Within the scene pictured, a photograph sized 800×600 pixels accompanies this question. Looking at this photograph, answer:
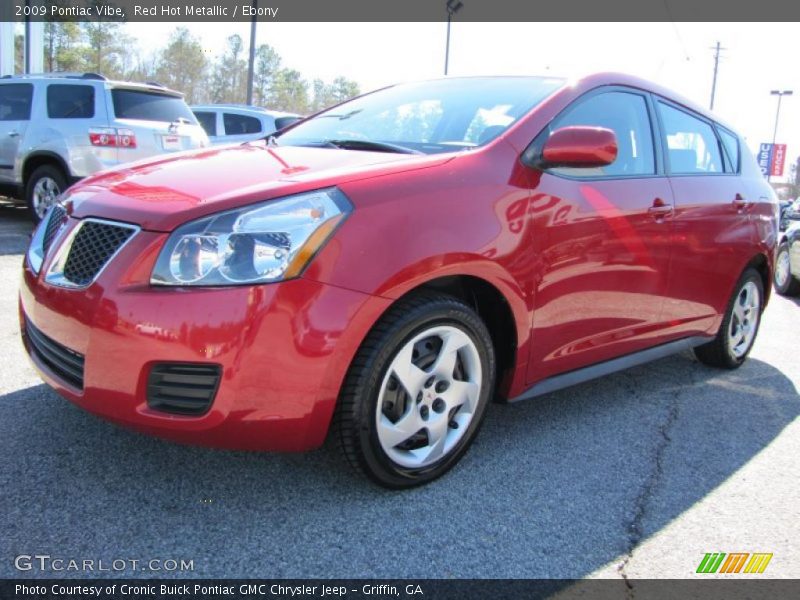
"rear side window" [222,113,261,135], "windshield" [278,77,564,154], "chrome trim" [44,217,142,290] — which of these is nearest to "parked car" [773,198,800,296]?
"windshield" [278,77,564,154]

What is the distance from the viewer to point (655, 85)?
376cm

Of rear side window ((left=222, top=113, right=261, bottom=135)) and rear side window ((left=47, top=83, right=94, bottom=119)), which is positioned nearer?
rear side window ((left=47, top=83, right=94, bottom=119))

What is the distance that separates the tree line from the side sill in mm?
39514

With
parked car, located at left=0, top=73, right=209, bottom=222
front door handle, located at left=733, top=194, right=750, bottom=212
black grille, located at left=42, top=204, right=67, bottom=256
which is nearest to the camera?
black grille, located at left=42, top=204, right=67, bottom=256

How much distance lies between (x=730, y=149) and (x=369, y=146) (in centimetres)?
285

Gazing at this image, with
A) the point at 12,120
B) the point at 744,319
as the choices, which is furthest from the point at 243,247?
the point at 12,120

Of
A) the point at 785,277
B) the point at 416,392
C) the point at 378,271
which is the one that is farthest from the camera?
the point at 785,277

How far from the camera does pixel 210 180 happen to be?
2422mm

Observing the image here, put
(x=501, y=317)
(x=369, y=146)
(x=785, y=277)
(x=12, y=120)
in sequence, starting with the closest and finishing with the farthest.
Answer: (x=501, y=317)
(x=369, y=146)
(x=12, y=120)
(x=785, y=277)

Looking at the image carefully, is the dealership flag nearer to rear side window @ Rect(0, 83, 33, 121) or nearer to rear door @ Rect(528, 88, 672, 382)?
rear side window @ Rect(0, 83, 33, 121)

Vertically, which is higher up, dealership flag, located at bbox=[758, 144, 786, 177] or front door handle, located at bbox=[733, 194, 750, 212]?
dealership flag, located at bbox=[758, 144, 786, 177]

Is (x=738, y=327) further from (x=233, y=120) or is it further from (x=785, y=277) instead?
(x=233, y=120)

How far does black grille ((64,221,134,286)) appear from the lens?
223cm

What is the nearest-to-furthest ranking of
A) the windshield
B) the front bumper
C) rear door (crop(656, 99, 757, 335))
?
the front bumper < the windshield < rear door (crop(656, 99, 757, 335))
